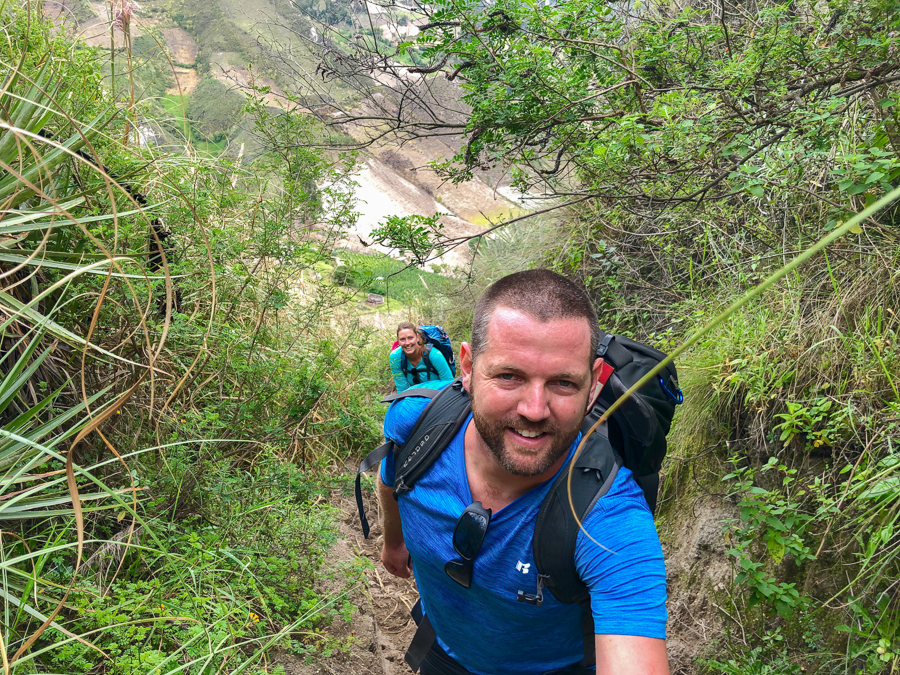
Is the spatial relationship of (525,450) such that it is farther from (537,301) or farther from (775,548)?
(775,548)

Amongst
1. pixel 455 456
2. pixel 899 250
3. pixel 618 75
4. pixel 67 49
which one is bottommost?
pixel 455 456

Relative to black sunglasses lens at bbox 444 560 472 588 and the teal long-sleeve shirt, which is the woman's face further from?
black sunglasses lens at bbox 444 560 472 588

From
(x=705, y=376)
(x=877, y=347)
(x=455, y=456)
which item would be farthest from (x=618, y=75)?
(x=455, y=456)

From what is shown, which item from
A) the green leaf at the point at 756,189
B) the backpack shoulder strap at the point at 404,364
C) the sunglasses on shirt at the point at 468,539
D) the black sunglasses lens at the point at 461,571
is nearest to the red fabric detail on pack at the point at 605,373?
the sunglasses on shirt at the point at 468,539

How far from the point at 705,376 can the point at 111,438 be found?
147 inches

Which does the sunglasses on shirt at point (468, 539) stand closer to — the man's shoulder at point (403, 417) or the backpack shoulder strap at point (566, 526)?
the backpack shoulder strap at point (566, 526)

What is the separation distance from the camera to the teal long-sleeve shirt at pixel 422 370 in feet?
21.5

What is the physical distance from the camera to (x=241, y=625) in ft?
9.48

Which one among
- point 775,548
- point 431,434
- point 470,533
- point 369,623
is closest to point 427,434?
point 431,434

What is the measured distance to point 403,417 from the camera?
8.43 ft

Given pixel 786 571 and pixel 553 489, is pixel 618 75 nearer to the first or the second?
pixel 786 571

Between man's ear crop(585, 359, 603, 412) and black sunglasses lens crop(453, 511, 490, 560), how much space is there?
50 centimetres

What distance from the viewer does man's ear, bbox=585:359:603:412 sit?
7.11 ft

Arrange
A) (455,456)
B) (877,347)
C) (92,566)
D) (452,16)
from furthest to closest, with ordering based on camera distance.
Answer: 1. (452,16)
2. (877,347)
3. (92,566)
4. (455,456)
